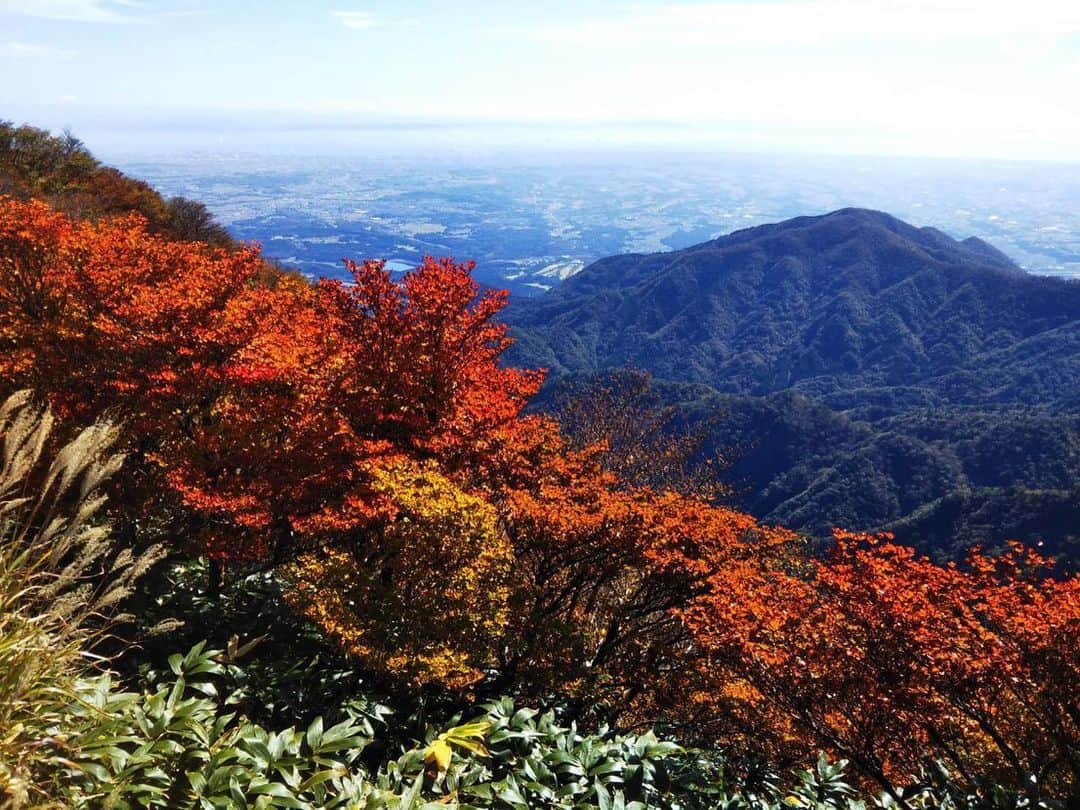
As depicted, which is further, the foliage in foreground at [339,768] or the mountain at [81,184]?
the mountain at [81,184]

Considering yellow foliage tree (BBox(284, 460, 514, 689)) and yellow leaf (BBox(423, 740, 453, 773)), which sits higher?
yellow leaf (BBox(423, 740, 453, 773))

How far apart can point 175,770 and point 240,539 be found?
7.83 meters

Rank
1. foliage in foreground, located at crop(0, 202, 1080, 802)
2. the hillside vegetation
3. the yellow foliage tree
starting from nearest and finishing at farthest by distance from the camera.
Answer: the hillside vegetation < the yellow foliage tree < foliage in foreground, located at crop(0, 202, 1080, 802)

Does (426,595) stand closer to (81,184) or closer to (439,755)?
(439,755)

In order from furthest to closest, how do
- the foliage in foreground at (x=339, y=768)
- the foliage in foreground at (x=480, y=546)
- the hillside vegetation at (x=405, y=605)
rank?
the foliage in foreground at (x=480, y=546)
the hillside vegetation at (x=405, y=605)
the foliage in foreground at (x=339, y=768)

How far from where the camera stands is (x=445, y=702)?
8531 mm

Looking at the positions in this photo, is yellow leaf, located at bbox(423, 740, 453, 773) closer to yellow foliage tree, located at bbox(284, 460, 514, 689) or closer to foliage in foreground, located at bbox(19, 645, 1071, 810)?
foliage in foreground, located at bbox(19, 645, 1071, 810)

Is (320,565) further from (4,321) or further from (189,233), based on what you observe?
(189,233)

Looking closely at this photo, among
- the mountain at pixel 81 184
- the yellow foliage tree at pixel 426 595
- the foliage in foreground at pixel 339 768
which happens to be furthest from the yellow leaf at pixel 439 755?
the mountain at pixel 81 184

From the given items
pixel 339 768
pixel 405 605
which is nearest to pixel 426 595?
pixel 405 605

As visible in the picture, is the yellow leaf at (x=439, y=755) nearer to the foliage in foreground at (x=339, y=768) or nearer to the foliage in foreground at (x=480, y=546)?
the foliage in foreground at (x=339, y=768)

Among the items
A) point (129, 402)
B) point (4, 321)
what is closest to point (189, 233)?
point (4, 321)

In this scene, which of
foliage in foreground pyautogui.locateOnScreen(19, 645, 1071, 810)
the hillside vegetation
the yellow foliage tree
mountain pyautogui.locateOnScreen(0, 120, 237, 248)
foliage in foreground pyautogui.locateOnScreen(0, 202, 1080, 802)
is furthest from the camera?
mountain pyautogui.locateOnScreen(0, 120, 237, 248)

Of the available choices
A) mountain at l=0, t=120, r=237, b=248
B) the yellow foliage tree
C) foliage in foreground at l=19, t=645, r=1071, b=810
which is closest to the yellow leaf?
foliage in foreground at l=19, t=645, r=1071, b=810
